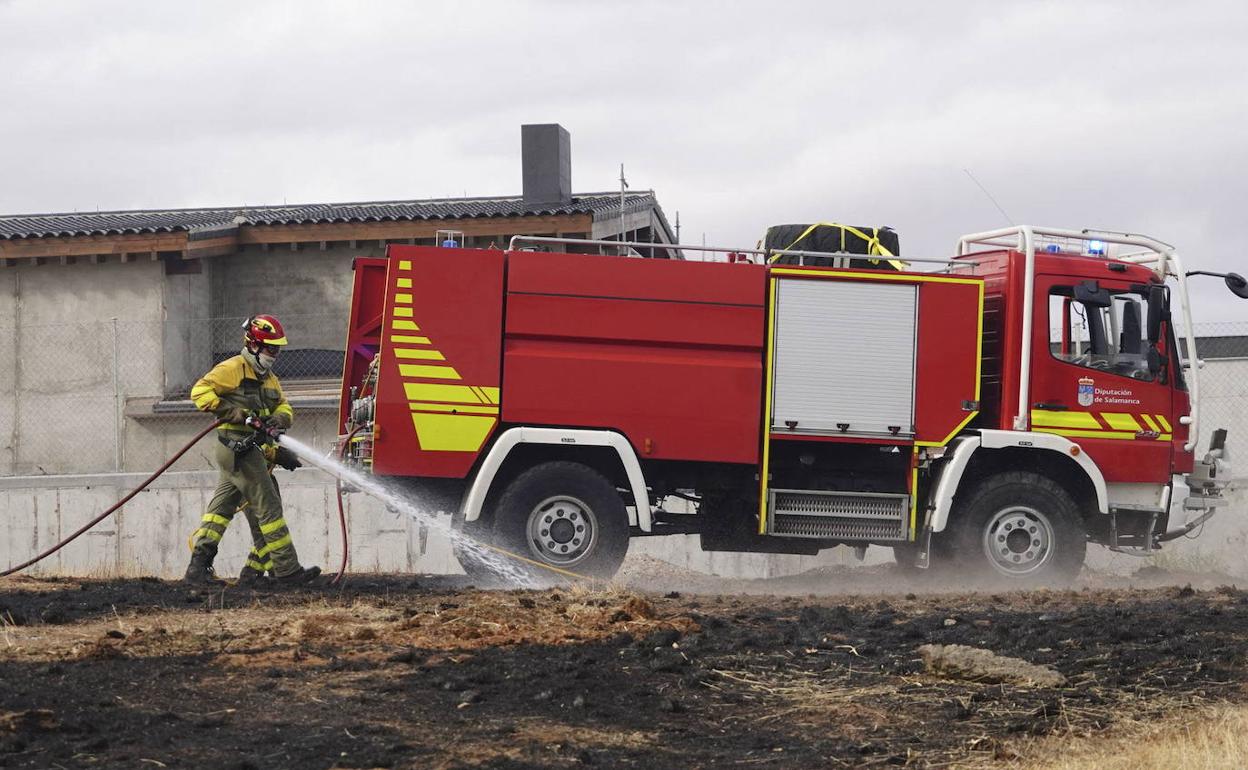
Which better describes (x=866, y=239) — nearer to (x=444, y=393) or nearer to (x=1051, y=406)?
(x=1051, y=406)

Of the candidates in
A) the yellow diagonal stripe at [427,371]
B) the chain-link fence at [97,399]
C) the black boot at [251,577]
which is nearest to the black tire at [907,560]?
the yellow diagonal stripe at [427,371]

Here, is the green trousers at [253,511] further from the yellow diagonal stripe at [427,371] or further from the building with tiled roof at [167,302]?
the building with tiled roof at [167,302]

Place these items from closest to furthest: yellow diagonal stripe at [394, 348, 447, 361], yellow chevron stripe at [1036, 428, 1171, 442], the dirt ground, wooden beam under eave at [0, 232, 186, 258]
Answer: the dirt ground → yellow diagonal stripe at [394, 348, 447, 361] → yellow chevron stripe at [1036, 428, 1171, 442] → wooden beam under eave at [0, 232, 186, 258]

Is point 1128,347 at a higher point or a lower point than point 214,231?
lower

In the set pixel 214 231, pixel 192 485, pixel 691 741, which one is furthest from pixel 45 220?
pixel 691 741

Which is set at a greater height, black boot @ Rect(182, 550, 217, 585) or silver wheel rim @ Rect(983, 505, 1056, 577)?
silver wheel rim @ Rect(983, 505, 1056, 577)

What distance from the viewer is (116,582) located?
11.0 metres

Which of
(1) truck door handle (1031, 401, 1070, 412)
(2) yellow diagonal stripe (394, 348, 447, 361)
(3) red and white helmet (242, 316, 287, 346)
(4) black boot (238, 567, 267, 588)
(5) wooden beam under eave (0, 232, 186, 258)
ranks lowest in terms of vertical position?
(4) black boot (238, 567, 267, 588)

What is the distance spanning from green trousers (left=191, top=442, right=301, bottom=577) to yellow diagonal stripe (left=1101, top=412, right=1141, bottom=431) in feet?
21.0

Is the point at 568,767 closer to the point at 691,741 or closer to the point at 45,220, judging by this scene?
the point at 691,741

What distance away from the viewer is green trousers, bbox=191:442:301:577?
10789mm

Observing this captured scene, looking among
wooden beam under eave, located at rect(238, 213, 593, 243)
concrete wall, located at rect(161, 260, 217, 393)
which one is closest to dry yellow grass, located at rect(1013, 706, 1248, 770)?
concrete wall, located at rect(161, 260, 217, 393)

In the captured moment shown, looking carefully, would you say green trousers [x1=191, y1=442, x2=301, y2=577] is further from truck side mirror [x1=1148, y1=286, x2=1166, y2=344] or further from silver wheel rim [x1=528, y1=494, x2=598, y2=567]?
truck side mirror [x1=1148, y1=286, x2=1166, y2=344]

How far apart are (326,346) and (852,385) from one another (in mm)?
11605
